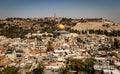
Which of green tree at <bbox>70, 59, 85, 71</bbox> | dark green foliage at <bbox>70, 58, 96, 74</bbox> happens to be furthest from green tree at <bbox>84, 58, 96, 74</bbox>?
green tree at <bbox>70, 59, 85, 71</bbox>

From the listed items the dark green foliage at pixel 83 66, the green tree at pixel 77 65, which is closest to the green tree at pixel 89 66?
the dark green foliage at pixel 83 66

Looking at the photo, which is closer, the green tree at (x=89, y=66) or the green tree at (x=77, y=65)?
the green tree at (x=89, y=66)

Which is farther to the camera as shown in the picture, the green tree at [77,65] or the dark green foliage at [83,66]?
the green tree at [77,65]

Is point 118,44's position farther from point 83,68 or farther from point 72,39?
point 83,68

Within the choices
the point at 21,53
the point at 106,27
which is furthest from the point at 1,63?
the point at 106,27

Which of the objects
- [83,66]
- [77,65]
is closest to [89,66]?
[83,66]

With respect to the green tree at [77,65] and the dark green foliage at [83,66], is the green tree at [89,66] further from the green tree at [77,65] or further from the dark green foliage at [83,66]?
the green tree at [77,65]

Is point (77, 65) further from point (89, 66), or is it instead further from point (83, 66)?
point (89, 66)

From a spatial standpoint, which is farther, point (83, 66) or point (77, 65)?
point (77, 65)

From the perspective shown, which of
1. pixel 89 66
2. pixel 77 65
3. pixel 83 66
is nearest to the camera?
pixel 83 66

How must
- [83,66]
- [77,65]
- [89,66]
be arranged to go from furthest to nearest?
[77,65] < [89,66] < [83,66]

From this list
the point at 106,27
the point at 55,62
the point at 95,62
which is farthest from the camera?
the point at 106,27
